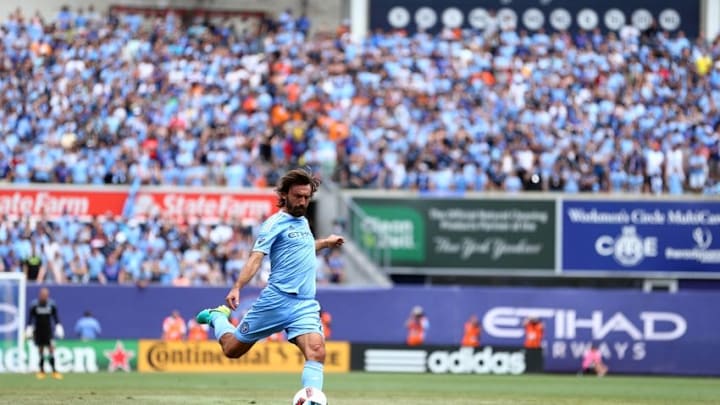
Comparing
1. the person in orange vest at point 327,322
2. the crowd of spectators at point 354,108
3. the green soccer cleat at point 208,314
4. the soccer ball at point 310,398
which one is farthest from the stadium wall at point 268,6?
the soccer ball at point 310,398

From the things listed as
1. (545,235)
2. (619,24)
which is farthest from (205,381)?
(619,24)

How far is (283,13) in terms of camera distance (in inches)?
1866

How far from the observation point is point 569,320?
36531mm

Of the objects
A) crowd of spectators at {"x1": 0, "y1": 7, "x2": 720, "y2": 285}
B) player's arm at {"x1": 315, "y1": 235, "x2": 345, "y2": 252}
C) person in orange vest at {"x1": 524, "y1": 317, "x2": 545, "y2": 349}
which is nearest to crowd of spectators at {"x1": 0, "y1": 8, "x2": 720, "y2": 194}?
crowd of spectators at {"x1": 0, "y1": 7, "x2": 720, "y2": 285}

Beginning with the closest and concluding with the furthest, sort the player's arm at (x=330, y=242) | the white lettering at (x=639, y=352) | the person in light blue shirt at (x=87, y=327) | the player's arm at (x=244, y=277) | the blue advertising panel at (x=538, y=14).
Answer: the player's arm at (x=244, y=277), the player's arm at (x=330, y=242), the person in light blue shirt at (x=87, y=327), the white lettering at (x=639, y=352), the blue advertising panel at (x=538, y=14)

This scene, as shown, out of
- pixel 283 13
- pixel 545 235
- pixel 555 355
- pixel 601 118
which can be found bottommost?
pixel 555 355

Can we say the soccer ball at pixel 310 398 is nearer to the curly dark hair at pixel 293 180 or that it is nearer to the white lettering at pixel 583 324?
the curly dark hair at pixel 293 180

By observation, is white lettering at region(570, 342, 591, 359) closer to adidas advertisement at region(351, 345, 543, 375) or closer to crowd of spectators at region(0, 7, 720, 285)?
adidas advertisement at region(351, 345, 543, 375)

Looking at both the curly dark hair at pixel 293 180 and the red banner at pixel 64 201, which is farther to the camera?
the red banner at pixel 64 201

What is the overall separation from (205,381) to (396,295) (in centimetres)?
847

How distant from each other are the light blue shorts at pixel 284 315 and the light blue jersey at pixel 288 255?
8 cm

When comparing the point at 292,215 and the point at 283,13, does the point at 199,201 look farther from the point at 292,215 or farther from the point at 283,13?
the point at 292,215

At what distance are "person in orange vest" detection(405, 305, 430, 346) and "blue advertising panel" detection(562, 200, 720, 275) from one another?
18.8 feet

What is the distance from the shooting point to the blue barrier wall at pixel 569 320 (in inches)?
1425
